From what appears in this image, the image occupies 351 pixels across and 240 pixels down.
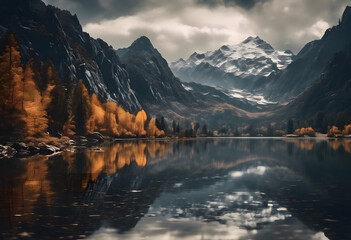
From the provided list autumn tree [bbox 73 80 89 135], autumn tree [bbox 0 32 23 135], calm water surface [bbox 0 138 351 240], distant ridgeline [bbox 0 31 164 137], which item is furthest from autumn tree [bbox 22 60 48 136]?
autumn tree [bbox 73 80 89 135]

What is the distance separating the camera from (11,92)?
78.6 meters

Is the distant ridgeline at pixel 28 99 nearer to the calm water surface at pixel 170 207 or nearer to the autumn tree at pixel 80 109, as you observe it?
the autumn tree at pixel 80 109

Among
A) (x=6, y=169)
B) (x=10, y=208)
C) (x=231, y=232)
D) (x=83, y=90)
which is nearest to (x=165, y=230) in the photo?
(x=231, y=232)

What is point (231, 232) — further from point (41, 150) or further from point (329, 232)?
point (41, 150)

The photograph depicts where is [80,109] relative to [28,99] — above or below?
above

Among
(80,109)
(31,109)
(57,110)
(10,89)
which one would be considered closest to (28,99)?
(31,109)

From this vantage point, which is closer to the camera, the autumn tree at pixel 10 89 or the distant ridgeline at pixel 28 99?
the autumn tree at pixel 10 89

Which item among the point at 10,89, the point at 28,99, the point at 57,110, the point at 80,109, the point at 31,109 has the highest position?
the point at 10,89

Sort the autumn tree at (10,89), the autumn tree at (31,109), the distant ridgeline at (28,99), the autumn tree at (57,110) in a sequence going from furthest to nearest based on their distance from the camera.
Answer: the autumn tree at (57,110)
the autumn tree at (31,109)
the distant ridgeline at (28,99)
the autumn tree at (10,89)

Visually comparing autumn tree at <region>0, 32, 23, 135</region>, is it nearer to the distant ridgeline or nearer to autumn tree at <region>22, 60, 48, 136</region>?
the distant ridgeline

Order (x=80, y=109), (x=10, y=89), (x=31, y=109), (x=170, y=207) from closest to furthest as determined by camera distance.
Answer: (x=170, y=207) < (x=10, y=89) < (x=31, y=109) < (x=80, y=109)

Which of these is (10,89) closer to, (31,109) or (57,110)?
(31,109)

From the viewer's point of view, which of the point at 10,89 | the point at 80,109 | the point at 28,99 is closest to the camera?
the point at 10,89

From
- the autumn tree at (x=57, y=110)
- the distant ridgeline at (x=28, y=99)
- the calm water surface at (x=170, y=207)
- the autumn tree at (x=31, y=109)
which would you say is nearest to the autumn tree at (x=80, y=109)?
the distant ridgeline at (x=28, y=99)
